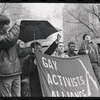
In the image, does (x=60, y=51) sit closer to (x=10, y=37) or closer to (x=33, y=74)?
(x=33, y=74)

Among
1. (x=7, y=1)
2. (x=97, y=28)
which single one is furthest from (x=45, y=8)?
(x=97, y=28)

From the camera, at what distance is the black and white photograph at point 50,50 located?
314 inches

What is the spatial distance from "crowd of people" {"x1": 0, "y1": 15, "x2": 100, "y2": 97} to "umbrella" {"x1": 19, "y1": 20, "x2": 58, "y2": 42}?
0.18 metres

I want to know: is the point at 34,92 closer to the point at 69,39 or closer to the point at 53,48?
the point at 53,48

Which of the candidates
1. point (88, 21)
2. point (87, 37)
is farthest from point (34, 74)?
point (88, 21)

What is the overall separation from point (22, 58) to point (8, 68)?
58 cm

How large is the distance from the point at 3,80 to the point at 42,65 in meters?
1.09

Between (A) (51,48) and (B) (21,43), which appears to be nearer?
(B) (21,43)

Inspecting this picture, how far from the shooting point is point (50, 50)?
28.2 feet

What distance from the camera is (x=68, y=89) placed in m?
8.51

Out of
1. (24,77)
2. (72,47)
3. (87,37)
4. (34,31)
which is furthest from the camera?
(87,37)

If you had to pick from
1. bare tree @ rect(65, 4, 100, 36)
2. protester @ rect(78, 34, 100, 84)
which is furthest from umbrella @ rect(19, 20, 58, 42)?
protester @ rect(78, 34, 100, 84)

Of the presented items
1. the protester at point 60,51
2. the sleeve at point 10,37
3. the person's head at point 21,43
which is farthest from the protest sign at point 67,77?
the sleeve at point 10,37

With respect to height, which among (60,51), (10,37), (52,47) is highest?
(10,37)
